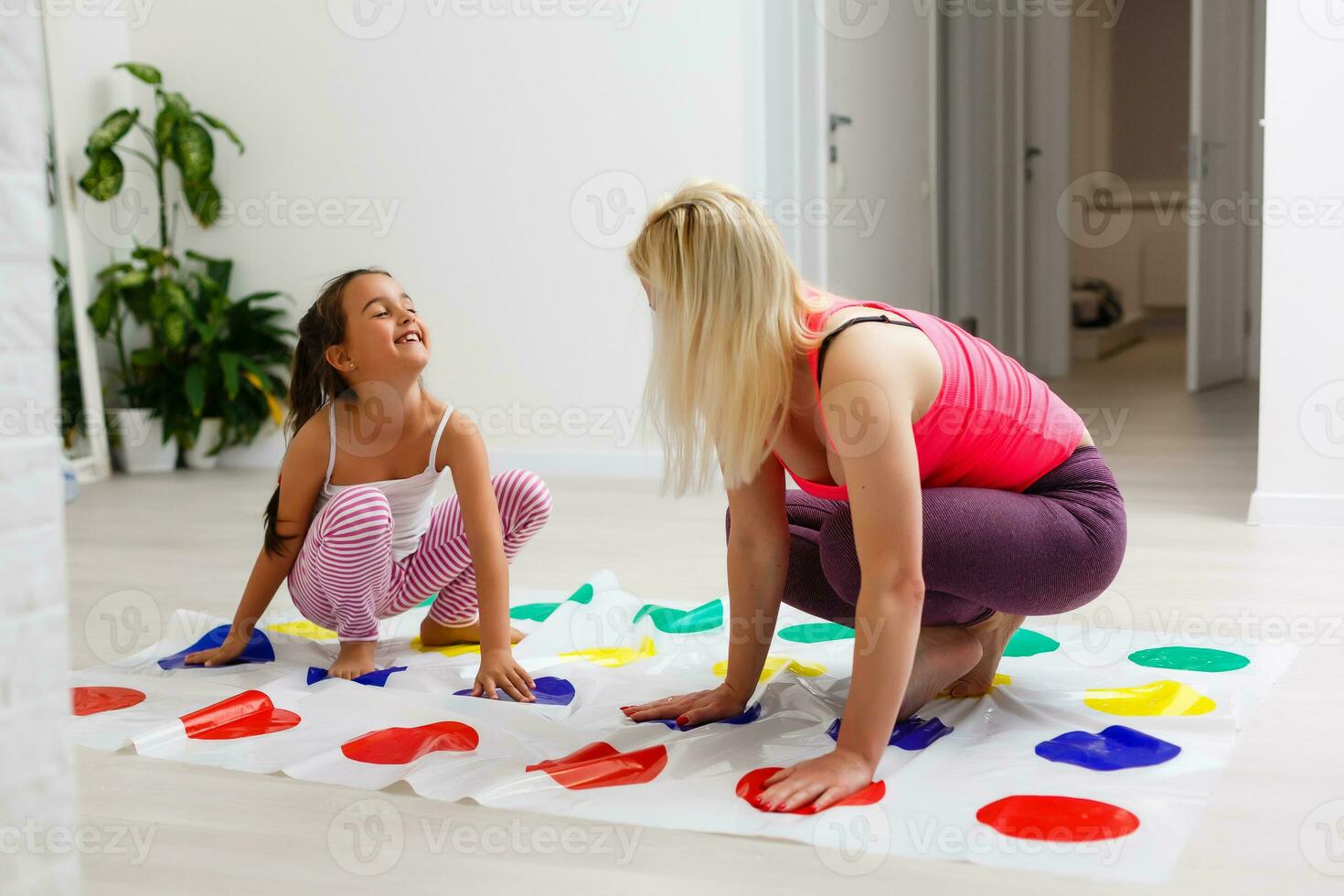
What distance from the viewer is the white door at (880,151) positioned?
3.86m

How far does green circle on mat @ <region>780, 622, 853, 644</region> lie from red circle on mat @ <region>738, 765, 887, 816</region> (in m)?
0.56

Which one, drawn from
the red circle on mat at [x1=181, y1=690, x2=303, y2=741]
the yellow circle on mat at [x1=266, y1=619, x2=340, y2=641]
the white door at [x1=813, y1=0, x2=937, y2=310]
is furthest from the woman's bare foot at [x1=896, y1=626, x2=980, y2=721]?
the white door at [x1=813, y1=0, x2=937, y2=310]

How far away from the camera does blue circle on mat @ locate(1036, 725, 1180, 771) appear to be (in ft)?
4.54

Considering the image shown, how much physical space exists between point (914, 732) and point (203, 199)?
304cm

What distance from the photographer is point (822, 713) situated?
5.15ft

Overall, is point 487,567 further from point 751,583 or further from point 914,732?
point 914,732

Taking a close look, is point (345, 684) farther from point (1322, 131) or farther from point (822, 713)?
point (1322, 131)

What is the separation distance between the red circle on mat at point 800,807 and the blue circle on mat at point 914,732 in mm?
109

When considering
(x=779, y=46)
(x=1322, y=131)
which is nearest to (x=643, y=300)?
(x=779, y=46)

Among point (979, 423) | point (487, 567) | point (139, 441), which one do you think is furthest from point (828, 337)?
point (139, 441)

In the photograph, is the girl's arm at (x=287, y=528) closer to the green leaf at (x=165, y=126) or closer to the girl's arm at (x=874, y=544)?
the girl's arm at (x=874, y=544)

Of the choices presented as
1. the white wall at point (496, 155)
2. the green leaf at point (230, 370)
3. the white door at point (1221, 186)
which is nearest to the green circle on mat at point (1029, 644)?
the white wall at point (496, 155)

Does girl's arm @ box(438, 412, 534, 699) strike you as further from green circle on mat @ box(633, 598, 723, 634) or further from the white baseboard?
the white baseboard

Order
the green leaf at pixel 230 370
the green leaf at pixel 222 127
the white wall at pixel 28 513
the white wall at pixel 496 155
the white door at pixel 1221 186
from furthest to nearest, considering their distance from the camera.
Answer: the white door at pixel 1221 186, the green leaf at pixel 222 127, the green leaf at pixel 230 370, the white wall at pixel 496 155, the white wall at pixel 28 513
